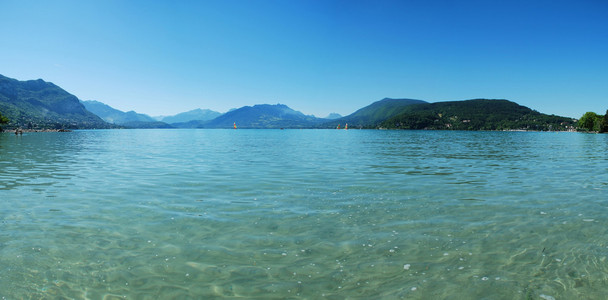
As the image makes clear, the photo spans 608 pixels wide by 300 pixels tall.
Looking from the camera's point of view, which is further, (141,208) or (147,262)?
(141,208)

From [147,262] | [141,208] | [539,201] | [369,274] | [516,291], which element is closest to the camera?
[516,291]

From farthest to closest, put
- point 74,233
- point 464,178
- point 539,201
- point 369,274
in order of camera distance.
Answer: point 464,178 → point 539,201 → point 74,233 → point 369,274

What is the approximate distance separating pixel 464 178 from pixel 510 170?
8.25m

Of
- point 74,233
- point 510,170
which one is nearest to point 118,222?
point 74,233

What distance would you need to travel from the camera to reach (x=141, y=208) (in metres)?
15.5

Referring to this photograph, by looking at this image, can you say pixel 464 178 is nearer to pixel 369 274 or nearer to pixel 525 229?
pixel 525 229

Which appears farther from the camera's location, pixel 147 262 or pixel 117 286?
pixel 147 262

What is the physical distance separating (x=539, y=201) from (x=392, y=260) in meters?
12.5

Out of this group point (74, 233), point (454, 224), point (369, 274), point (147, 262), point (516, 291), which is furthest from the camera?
point (454, 224)

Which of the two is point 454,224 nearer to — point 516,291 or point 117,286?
point 516,291

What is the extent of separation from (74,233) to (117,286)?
5.40 meters

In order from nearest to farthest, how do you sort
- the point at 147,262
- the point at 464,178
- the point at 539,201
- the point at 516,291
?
the point at 516,291 < the point at 147,262 < the point at 539,201 < the point at 464,178

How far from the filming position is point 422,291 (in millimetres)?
7828

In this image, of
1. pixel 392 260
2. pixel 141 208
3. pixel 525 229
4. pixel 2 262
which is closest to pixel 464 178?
pixel 525 229
